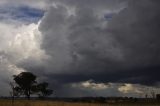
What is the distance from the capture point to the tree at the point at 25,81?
405 ft

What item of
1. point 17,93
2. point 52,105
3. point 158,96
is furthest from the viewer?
point 158,96

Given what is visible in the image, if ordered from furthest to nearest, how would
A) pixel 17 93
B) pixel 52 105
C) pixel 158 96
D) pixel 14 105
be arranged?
pixel 158 96 < pixel 17 93 < pixel 52 105 < pixel 14 105

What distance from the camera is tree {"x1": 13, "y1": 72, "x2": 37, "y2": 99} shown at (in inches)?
4857

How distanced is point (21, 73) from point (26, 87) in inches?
214

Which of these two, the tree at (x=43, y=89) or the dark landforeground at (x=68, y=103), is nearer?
the dark landforeground at (x=68, y=103)

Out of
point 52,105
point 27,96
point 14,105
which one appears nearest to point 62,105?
point 52,105

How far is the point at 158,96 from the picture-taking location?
523 feet

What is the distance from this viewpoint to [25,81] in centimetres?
12238

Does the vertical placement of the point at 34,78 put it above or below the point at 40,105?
above

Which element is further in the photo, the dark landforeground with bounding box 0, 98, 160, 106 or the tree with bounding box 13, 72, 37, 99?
the tree with bounding box 13, 72, 37, 99

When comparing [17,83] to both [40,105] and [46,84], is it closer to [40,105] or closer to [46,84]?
[46,84]

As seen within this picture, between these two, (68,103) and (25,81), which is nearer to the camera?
(68,103)

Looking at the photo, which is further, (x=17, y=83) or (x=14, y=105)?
(x=17, y=83)

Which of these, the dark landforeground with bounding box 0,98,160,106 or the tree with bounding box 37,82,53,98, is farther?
the tree with bounding box 37,82,53,98
